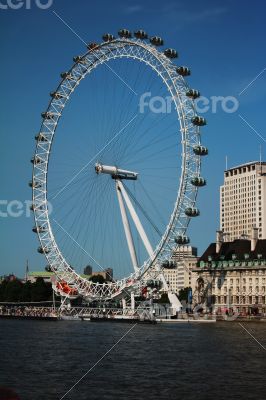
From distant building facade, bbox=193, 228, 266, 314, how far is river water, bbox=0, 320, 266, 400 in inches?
2805

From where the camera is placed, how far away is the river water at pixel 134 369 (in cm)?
3150

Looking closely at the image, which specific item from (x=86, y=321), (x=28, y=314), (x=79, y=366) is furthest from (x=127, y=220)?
(x=79, y=366)

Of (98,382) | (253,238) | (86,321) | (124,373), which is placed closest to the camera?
(98,382)

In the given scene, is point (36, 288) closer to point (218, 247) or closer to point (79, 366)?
point (218, 247)

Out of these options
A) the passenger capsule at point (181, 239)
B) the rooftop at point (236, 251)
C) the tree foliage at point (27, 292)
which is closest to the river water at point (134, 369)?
the passenger capsule at point (181, 239)

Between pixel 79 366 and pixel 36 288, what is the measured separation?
114674mm

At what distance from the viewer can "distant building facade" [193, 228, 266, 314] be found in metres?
131

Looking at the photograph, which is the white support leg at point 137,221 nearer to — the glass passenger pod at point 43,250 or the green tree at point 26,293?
the glass passenger pod at point 43,250

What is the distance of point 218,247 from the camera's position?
142 metres

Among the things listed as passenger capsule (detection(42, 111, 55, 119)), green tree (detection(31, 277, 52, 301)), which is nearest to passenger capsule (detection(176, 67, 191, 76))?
passenger capsule (detection(42, 111, 55, 119))

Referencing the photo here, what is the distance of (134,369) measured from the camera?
39375mm

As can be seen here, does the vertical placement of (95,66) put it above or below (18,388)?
above

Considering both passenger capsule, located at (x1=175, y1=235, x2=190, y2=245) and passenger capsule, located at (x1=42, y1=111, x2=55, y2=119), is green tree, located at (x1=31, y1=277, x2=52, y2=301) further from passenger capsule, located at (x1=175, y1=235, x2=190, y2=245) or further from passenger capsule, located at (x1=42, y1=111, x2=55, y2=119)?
passenger capsule, located at (x1=175, y1=235, x2=190, y2=245)

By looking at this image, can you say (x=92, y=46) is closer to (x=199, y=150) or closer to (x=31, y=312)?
(x=199, y=150)
